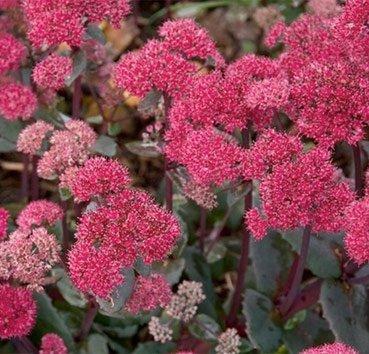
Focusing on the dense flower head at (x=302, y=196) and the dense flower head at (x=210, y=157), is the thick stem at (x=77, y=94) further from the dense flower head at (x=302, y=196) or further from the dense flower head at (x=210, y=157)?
the dense flower head at (x=302, y=196)

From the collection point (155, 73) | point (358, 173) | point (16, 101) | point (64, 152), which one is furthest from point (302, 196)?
point (16, 101)

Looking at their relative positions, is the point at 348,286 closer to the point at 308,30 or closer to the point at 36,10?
the point at 308,30

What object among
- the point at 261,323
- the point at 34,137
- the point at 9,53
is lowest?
the point at 261,323

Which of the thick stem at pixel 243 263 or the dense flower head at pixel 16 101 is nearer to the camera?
the thick stem at pixel 243 263

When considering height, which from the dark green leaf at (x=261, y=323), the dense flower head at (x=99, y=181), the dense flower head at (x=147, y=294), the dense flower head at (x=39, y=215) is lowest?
the dark green leaf at (x=261, y=323)

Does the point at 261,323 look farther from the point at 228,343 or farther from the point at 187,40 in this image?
the point at 187,40

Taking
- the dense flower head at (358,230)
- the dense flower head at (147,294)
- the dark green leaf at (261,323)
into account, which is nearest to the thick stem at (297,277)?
the dark green leaf at (261,323)

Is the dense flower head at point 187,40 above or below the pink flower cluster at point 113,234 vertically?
above

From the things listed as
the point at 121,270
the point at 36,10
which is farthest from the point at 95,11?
the point at 121,270
